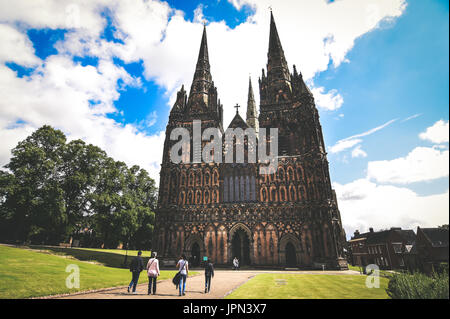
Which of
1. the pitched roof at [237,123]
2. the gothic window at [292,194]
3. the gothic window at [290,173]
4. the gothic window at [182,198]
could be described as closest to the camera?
the gothic window at [292,194]

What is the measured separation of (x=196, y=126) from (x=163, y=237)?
17687 millimetres

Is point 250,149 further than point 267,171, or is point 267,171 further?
point 250,149

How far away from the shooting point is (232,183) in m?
32.3

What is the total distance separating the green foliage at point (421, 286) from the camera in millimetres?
5030

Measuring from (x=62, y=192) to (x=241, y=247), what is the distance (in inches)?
907

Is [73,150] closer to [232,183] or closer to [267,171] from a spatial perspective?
[232,183]

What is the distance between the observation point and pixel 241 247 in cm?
2952

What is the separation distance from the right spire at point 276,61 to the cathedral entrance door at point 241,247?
27.4 metres

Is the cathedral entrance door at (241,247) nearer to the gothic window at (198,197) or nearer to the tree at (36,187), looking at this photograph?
the gothic window at (198,197)

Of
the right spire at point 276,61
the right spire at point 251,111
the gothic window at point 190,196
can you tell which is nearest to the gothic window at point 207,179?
the gothic window at point 190,196

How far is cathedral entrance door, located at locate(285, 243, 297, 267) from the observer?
27906 millimetres

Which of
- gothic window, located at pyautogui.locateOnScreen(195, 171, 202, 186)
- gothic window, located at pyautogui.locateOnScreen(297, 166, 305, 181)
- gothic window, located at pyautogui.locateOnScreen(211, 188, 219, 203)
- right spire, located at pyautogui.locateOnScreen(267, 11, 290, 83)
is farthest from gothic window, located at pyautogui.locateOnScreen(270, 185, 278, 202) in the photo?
right spire, located at pyautogui.locateOnScreen(267, 11, 290, 83)

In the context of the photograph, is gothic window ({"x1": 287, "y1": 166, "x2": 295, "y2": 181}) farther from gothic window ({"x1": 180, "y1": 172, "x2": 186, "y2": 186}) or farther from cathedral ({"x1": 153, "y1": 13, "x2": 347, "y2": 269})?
gothic window ({"x1": 180, "y1": 172, "x2": 186, "y2": 186})
